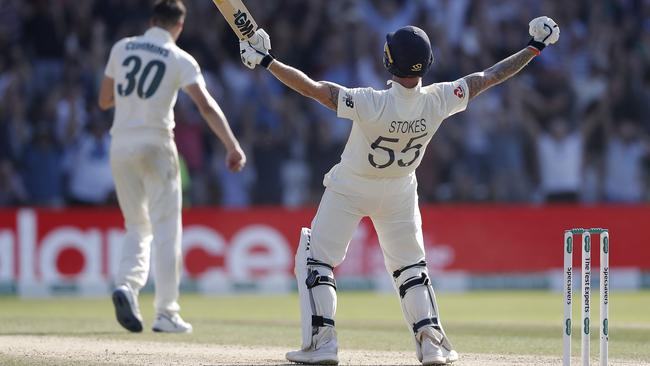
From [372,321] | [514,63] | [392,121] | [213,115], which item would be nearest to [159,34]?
[213,115]

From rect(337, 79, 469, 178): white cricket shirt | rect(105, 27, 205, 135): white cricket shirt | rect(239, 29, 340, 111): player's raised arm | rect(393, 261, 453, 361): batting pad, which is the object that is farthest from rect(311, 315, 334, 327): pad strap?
rect(105, 27, 205, 135): white cricket shirt

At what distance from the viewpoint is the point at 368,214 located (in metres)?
6.64

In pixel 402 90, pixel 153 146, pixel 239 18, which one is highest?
pixel 239 18

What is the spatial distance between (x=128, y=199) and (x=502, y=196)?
8.11 m

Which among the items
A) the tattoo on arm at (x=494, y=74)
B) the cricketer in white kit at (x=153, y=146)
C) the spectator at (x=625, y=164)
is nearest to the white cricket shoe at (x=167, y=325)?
the cricketer in white kit at (x=153, y=146)

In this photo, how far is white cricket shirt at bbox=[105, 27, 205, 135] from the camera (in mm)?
8148

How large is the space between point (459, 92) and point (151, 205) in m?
2.53

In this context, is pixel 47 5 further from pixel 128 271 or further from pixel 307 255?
pixel 307 255

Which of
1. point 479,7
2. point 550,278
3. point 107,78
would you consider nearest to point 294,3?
point 479,7

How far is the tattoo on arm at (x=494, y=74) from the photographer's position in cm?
670

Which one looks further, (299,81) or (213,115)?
(213,115)

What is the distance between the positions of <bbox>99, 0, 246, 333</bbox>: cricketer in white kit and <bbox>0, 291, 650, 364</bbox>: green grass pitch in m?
0.43

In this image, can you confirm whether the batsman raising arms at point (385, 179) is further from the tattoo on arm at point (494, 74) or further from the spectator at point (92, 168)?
the spectator at point (92, 168)

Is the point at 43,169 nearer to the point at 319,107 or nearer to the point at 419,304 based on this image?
the point at 319,107
